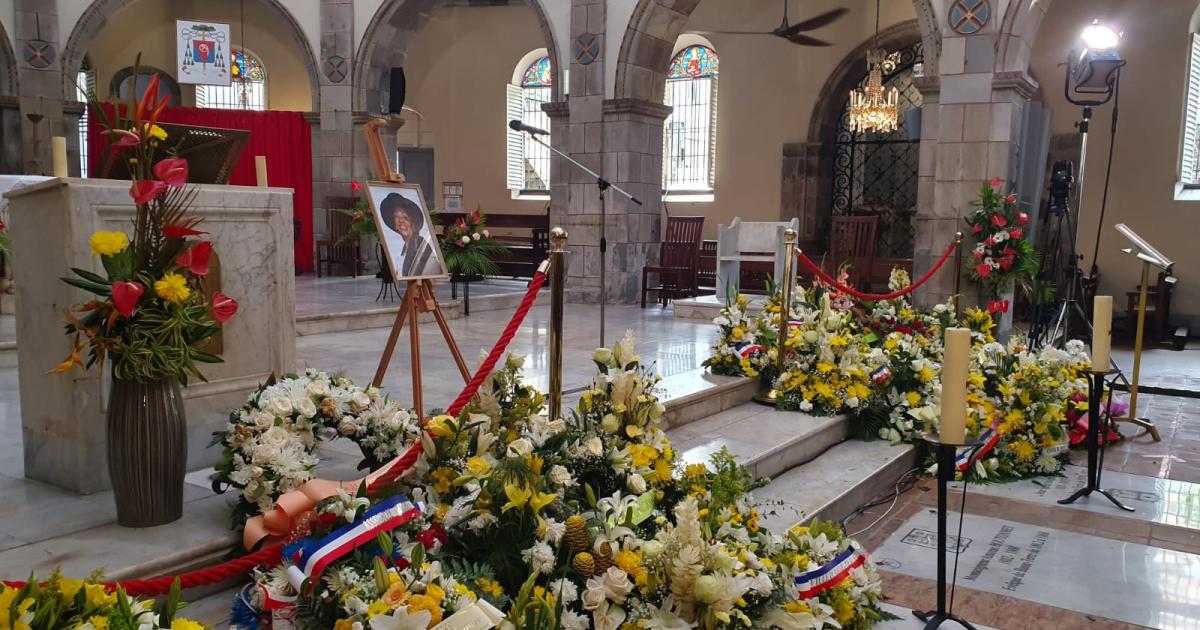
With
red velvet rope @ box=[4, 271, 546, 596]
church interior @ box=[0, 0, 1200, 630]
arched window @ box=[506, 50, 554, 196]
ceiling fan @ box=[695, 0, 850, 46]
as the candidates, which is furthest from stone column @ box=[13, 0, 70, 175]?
red velvet rope @ box=[4, 271, 546, 596]

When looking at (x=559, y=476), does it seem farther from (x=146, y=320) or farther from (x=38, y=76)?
(x=38, y=76)

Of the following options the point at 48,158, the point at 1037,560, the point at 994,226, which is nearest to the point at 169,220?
the point at 1037,560

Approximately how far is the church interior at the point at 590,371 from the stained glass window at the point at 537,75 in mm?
3847

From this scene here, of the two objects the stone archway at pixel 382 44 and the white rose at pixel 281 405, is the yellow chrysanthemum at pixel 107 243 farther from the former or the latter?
the stone archway at pixel 382 44

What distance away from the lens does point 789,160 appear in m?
12.7

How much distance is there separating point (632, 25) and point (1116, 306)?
20.9 feet

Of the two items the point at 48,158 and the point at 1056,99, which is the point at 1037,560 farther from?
the point at 48,158

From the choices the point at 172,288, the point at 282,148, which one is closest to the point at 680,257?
the point at 282,148

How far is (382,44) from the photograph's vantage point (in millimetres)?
10609

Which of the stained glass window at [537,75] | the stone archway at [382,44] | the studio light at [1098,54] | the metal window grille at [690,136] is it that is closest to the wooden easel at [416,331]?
the studio light at [1098,54]

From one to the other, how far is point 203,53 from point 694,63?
22.2ft

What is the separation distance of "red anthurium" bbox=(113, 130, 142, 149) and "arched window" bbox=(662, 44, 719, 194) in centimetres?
1162

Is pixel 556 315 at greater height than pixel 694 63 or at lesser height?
lesser

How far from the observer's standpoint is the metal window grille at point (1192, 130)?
9922 mm
